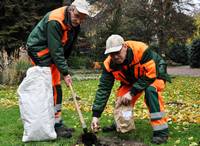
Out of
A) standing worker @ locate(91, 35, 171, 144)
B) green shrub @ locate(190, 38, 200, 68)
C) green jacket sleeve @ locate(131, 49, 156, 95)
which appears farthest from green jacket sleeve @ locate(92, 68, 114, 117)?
green shrub @ locate(190, 38, 200, 68)

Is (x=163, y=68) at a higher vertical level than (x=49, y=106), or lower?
higher

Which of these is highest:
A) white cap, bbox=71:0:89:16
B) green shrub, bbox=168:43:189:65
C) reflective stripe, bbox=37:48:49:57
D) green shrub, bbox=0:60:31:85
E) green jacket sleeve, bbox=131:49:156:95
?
white cap, bbox=71:0:89:16

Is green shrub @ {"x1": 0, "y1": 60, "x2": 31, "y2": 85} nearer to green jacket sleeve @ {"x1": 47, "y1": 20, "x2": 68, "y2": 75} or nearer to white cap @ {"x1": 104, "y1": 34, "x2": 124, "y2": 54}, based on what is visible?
green jacket sleeve @ {"x1": 47, "y1": 20, "x2": 68, "y2": 75}

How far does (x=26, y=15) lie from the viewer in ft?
79.8

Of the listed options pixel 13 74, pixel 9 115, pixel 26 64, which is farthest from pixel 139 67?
pixel 26 64

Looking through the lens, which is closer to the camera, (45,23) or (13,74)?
(45,23)

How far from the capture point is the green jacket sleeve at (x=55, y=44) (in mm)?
5930

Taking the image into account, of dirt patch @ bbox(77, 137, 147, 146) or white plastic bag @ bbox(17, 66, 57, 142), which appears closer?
dirt patch @ bbox(77, 137, 147, 146)

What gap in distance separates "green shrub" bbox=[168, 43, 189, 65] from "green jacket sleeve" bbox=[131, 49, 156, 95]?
34541 millimetres

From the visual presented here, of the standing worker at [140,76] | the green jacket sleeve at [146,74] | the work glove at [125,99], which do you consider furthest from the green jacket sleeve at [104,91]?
the green jacket sleeve at [146,74]

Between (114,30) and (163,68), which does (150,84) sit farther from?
(114,30)

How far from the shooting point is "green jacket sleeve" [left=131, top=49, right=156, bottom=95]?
19.1ft

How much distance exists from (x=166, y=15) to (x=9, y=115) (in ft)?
57.7

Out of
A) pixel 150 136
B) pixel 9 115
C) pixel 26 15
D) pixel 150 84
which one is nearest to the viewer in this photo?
pixel 150 84
